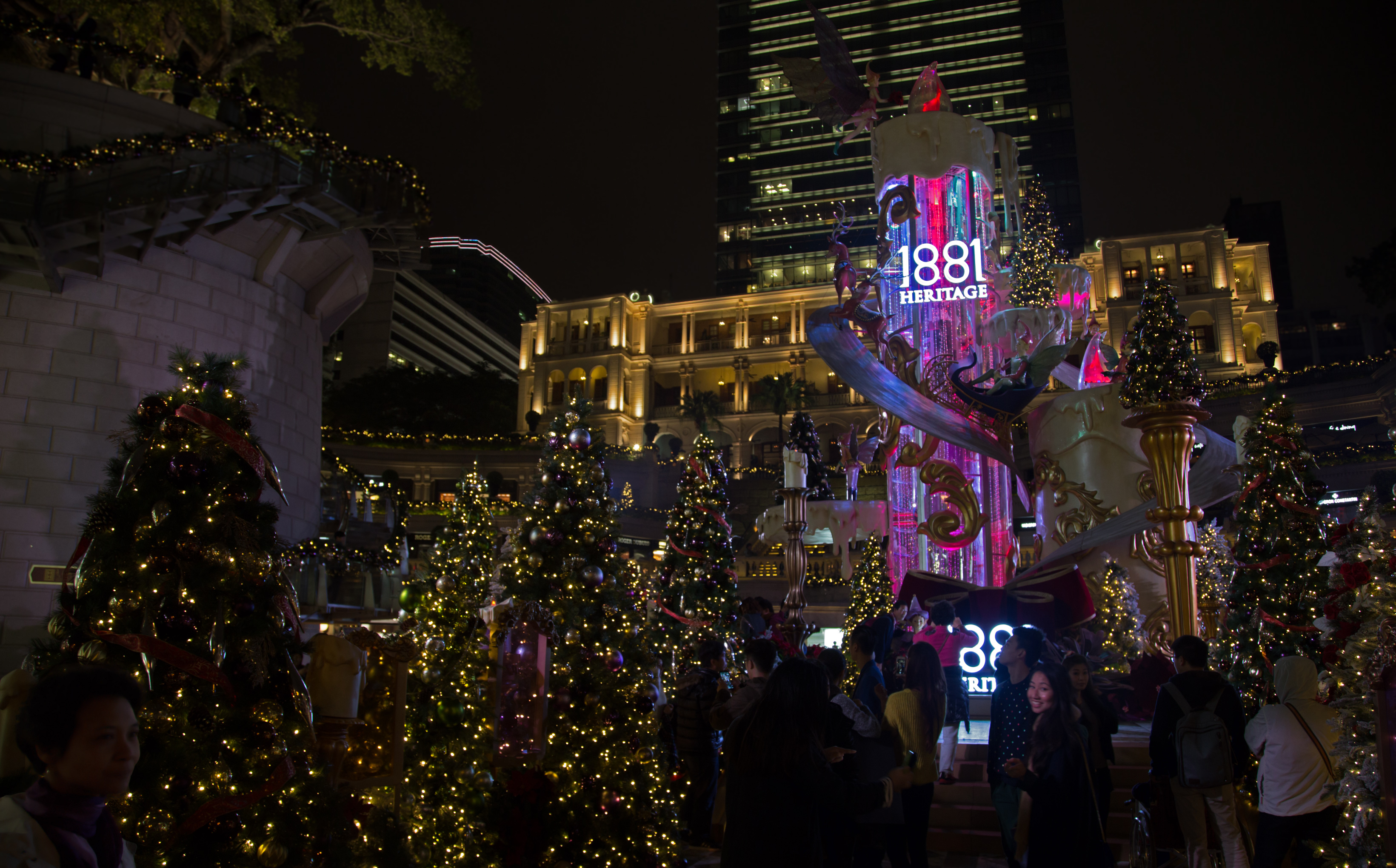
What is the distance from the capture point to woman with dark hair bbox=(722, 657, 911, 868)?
3172 mm

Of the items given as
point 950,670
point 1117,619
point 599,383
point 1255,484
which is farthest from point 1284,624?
point 599,383

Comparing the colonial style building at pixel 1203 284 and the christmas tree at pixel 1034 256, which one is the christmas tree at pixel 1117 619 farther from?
the colonial style building at pixel 1203 284

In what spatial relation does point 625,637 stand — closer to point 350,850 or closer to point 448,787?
point 448,787

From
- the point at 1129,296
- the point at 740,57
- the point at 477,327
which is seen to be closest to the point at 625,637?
the point at 1129,296

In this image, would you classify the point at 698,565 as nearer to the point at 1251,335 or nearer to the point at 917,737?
the point at 917,737

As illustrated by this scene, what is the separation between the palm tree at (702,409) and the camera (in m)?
57.4

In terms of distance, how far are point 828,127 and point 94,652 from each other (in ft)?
292

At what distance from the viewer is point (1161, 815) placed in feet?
16.2

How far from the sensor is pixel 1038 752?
4.64m

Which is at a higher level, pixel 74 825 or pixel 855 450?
pixel 855 450

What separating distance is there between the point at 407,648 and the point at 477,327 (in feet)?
369

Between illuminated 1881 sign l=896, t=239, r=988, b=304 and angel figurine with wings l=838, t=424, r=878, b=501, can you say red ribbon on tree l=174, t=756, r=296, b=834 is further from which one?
illuminated 1881 sign l=896, t=239, r=988, b=304

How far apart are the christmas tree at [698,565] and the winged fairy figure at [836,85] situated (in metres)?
6.10

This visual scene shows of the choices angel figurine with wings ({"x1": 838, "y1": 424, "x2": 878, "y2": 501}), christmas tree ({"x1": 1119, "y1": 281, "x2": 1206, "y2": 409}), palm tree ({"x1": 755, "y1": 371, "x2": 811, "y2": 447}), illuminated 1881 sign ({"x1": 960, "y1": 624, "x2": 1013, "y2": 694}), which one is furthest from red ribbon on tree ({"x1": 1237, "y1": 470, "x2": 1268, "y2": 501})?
palm tree ({"x1": 755, "y1": 371, "x2": 811, "y2": 447})
